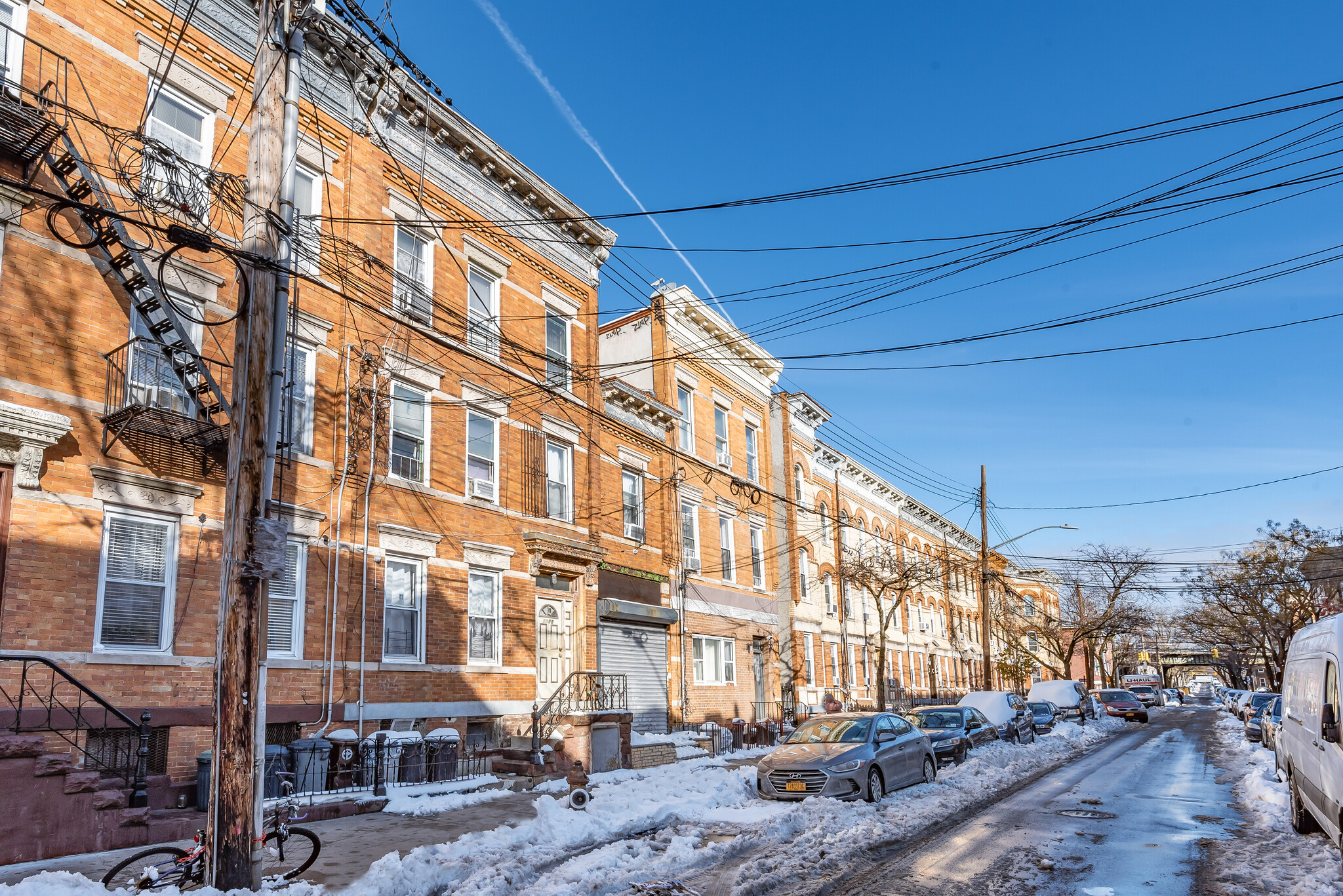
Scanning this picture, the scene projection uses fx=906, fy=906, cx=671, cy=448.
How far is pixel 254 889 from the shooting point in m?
7.65

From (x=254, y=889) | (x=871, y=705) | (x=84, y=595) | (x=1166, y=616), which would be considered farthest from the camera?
(x=1166, y=616)

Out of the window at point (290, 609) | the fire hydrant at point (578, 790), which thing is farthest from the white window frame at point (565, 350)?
the fire hydrant at point (578, 790)

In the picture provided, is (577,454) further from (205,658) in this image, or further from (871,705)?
(871,705)

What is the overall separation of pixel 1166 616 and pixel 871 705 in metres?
48.7

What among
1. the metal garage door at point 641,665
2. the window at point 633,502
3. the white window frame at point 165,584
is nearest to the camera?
the white window frame at point 165,584

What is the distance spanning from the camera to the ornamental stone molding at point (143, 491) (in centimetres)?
1277

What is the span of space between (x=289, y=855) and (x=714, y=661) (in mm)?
20144

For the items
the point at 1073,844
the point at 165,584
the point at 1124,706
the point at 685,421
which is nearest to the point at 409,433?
the point at 165,584

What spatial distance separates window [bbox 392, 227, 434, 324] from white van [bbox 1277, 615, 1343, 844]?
15416mm

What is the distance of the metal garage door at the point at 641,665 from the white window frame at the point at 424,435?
710cm

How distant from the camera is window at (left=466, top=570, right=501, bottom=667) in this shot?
19062 mm

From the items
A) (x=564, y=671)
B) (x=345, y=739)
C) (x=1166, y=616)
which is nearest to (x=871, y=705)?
(x=564, y=671)

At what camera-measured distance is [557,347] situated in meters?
23.5

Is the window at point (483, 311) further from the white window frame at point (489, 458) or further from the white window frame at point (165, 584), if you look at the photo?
the white window frame at point (165, 584)
